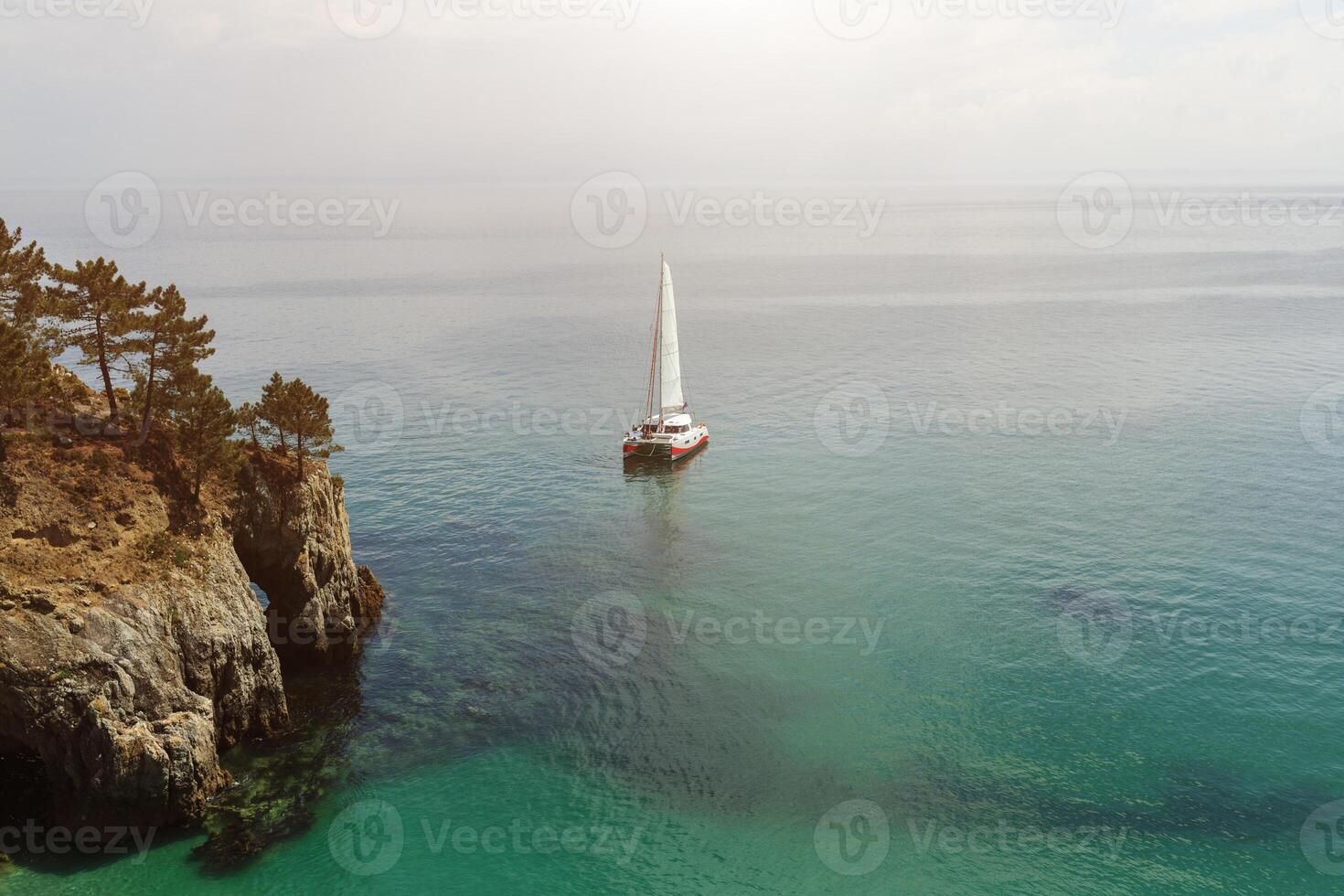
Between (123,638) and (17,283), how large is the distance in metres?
22.6

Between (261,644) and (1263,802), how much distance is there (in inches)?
2260

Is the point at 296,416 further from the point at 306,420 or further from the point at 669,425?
the point at 669,425

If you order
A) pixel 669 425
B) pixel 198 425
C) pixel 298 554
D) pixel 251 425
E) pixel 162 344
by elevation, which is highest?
pixel 162 344

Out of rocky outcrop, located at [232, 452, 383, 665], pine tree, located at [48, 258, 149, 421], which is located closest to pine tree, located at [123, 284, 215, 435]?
pine tree, located at [48, 258, 149, 421]

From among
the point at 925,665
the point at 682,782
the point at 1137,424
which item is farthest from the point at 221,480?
the point at 1137,424

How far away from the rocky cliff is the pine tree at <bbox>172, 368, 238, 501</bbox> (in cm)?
225

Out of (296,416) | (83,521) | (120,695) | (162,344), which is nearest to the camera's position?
(120,695)

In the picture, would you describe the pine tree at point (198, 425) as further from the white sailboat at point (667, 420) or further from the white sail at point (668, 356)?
the white sail at point (668, 356)

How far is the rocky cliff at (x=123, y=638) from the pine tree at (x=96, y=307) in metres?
5.81

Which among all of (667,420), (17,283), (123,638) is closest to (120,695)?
(123,638)

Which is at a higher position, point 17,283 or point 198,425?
point 17,283

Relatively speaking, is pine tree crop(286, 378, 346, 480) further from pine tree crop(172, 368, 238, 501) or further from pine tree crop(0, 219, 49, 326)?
pine tree crop(0, 219, 49, 326)

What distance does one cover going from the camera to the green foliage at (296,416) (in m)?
55.9

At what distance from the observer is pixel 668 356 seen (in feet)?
348
